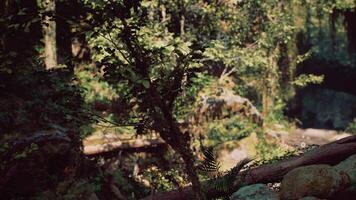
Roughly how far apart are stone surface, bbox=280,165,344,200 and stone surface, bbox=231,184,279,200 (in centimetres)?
17

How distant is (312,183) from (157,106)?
254cm

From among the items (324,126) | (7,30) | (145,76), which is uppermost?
(7,30)

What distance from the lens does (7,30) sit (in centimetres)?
458

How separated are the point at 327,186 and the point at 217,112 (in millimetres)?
12487

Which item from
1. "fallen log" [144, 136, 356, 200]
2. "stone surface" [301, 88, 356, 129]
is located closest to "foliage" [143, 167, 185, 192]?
"fallen log" [144, 136, 356, 200]

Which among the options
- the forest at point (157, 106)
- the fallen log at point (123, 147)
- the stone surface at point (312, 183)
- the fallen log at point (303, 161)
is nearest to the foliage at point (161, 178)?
the forest at point (157, 106)

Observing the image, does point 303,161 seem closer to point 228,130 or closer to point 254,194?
point 254,194

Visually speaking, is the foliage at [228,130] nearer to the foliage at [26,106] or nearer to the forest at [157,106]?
the forest at [157,106]

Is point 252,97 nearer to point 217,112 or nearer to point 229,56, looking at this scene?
point 217,112

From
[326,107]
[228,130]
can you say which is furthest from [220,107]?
[326,107]

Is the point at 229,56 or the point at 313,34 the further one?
the point at 313,34

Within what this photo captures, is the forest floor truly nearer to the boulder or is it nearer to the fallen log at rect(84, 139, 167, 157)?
the boulder

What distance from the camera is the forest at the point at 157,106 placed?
4.31m

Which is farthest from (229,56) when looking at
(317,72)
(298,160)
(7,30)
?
(317,72)
